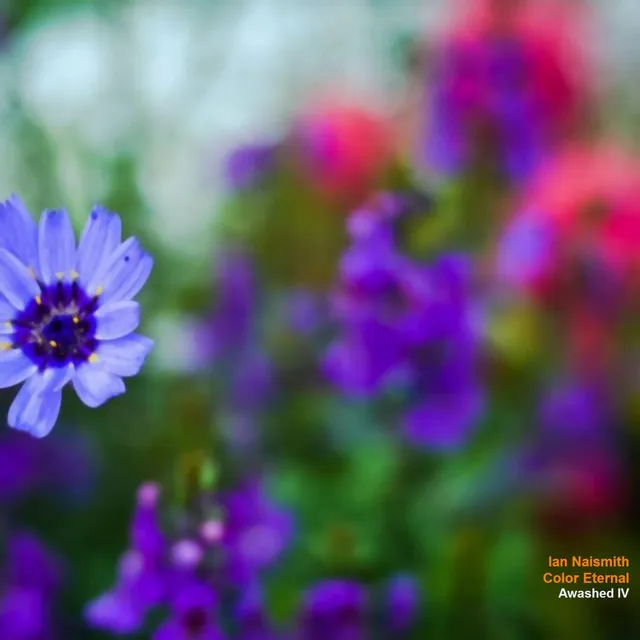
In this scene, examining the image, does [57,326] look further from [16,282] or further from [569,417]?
[569,417]

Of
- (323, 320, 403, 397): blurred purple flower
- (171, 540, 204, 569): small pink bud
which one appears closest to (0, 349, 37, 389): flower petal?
(171, 540, 204, 569): small pink bud

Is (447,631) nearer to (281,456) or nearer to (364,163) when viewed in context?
(281,456)

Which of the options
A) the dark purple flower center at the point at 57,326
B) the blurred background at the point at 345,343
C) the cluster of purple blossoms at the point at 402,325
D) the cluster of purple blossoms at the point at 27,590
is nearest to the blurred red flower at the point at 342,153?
the blurred background at the point at 345,343

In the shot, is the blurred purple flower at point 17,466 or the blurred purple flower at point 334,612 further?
the blurred purple flower at point 17,466

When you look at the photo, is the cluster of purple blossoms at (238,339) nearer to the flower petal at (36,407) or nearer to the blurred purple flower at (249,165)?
the blurred purple flower at (249,165)

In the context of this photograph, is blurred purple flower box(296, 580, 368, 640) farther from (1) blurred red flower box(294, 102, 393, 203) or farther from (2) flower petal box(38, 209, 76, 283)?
(1) blurred red flower box(294, 102, 393, 203)

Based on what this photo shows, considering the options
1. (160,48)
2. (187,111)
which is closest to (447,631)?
(187,111)

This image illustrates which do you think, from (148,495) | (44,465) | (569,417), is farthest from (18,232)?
(569,417)
